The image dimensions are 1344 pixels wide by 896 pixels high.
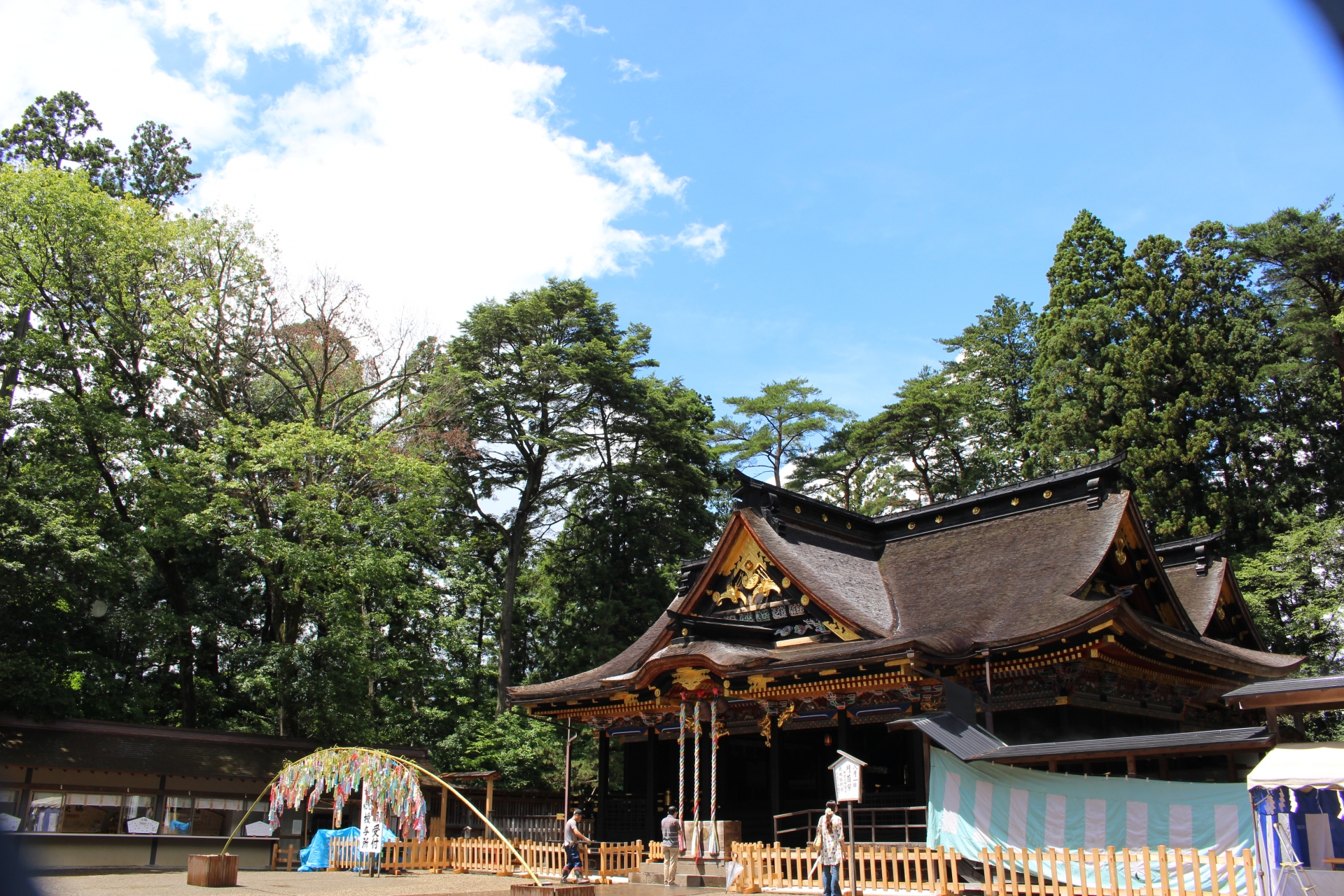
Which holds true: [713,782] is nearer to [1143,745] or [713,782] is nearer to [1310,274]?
[1143,745]

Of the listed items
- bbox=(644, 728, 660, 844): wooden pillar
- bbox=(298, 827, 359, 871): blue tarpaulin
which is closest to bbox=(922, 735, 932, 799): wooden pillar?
bbox=(644, 728, 660, 844): wooden pillar

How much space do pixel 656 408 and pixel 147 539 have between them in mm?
18704

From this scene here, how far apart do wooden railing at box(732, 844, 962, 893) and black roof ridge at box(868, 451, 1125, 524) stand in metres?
10.1

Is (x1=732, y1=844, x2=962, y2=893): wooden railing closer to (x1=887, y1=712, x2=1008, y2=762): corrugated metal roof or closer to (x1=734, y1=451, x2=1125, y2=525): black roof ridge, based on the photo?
(x1=887, y1=712, x2=1008, y2=762): corrugated metal roof

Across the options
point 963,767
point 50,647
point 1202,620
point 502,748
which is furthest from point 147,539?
point 1202,620

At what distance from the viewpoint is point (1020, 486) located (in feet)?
73.5

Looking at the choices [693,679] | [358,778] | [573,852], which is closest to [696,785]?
[693,679]

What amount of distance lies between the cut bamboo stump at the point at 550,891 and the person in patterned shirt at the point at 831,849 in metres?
3.17

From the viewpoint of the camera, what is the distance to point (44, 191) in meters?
25.6

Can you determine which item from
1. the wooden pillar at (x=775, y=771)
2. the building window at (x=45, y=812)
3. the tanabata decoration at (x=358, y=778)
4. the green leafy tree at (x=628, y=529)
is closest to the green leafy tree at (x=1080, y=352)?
the green leafy tree at (x=628, y=529)

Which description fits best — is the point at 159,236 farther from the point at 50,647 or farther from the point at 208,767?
the point at 208,767

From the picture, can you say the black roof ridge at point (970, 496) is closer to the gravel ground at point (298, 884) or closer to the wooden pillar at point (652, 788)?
the wooden pillar at point (652, 788)

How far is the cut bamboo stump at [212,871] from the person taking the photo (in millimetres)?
14758

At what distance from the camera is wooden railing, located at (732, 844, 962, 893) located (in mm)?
12883
